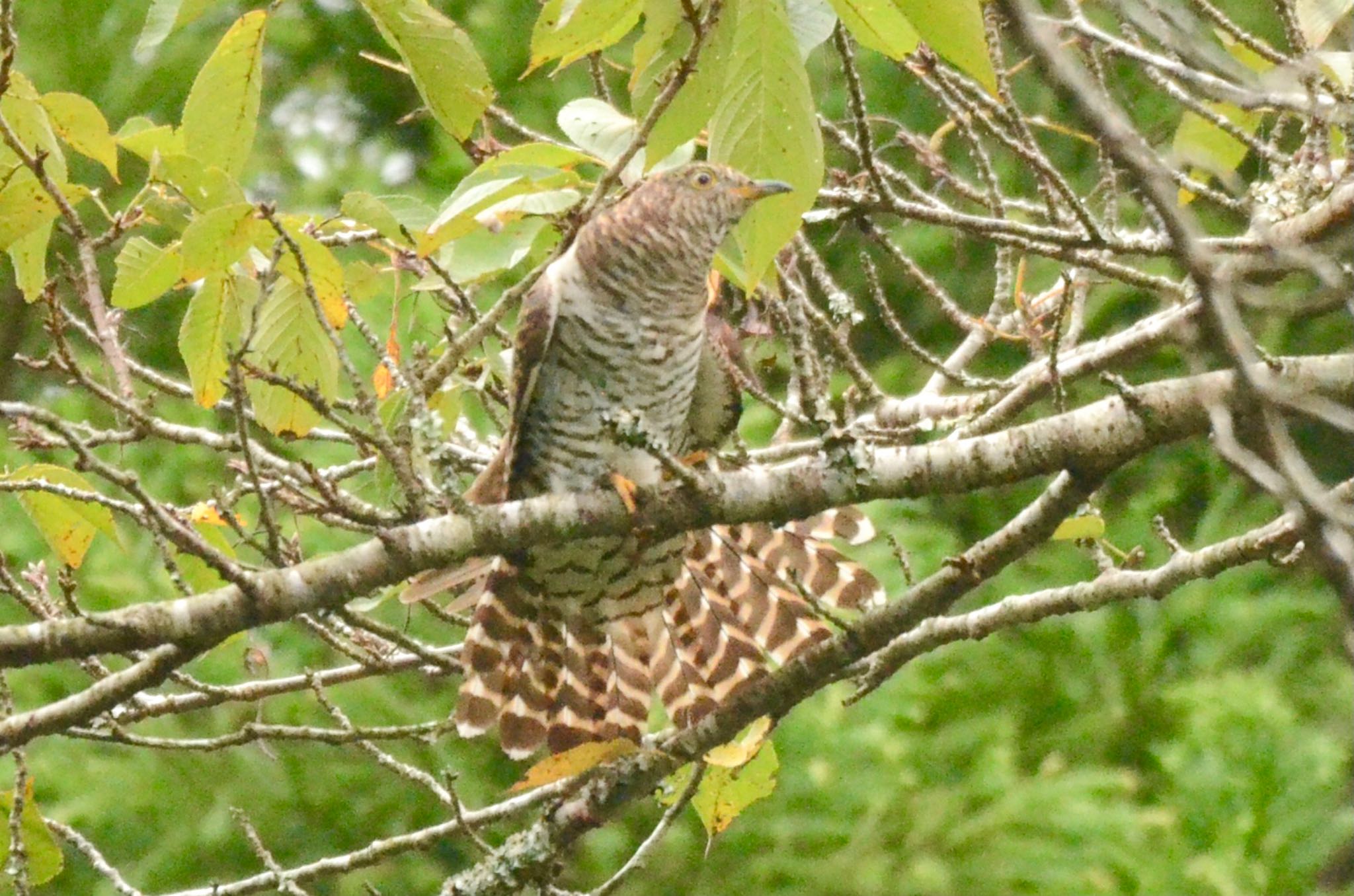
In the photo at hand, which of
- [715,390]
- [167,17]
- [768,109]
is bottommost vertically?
[715,390]

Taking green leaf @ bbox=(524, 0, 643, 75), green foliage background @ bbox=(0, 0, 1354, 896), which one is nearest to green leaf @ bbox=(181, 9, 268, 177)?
green leaf @ bbox=(524, 0, 643, 75)

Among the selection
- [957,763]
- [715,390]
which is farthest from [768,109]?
[957,763]

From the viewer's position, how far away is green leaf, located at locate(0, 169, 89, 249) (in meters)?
1.65

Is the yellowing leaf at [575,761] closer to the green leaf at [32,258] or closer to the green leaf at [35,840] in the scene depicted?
the green leaf at [35,840]

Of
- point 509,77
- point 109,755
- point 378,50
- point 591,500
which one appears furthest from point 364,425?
point 378,50

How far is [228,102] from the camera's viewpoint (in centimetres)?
159

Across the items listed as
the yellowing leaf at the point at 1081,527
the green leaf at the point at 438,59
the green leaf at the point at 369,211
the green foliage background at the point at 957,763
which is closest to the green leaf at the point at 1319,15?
the yellowing leaf at the point at 1081,527

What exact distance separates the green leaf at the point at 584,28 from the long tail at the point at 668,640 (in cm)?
123

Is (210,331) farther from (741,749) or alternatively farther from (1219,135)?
(1219,135)

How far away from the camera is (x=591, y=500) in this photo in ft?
6.24

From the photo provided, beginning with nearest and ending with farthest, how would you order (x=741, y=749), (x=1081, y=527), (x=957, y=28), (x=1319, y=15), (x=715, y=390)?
1. (x=957, y=28)
2. (x=1319, y=15)
3. (x=1081, y=527)
4. (x=741, y=749)
5. (x=715, y=390)

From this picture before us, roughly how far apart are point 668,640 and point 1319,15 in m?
1.52

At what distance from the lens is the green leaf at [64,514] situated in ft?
5.99

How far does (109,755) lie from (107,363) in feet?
9.94
